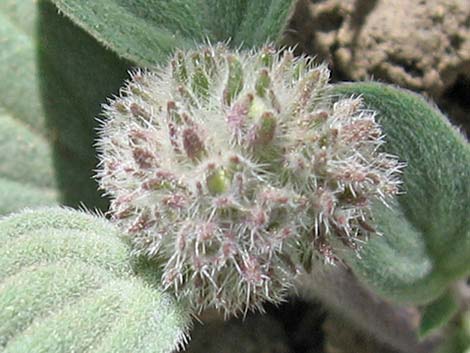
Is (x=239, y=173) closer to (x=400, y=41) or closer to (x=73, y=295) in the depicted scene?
(x=73, y=295)

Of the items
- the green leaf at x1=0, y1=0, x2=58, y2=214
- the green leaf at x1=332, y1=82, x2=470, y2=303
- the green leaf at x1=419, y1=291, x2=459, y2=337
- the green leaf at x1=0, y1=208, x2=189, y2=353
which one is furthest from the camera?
the green leaf at x1=0, y1=0, x2=58, y2=214

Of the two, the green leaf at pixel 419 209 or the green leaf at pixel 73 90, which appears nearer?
the green leaf at pixel 419 209

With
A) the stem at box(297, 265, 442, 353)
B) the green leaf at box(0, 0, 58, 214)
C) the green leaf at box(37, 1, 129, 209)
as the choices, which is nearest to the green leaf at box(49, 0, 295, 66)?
the green leaf at box(37, 1, 129, 209)

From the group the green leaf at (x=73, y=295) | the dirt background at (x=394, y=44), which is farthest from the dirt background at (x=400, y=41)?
the green leaf at (x=73, y=295)

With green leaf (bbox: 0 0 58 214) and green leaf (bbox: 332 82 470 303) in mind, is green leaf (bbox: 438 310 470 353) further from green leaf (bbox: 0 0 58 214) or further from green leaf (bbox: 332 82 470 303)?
green leaf (bbox: 0 0 58 214)

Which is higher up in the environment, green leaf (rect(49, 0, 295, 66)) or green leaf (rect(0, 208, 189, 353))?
green leaf (rect(49, 0, 295, 66))

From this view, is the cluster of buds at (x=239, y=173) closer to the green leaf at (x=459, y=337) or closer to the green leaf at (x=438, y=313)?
the green leaf at (x=438, y=313)

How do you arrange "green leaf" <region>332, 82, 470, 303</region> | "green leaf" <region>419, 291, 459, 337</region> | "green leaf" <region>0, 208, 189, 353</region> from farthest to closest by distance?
"green leaf" <region>419, 291, 459, 337</region>, "green leaf" <region>332, 82, 470, 303</region>, "green leaf" <region>0, 208, 189, 353</region>
